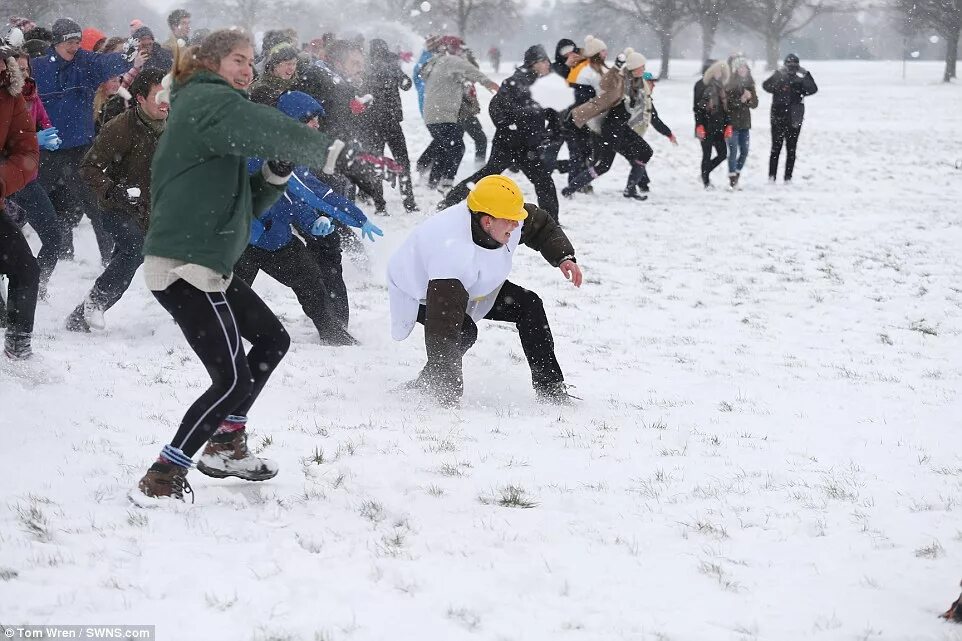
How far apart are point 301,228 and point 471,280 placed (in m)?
1.82

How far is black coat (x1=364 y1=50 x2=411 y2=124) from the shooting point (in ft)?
40.0

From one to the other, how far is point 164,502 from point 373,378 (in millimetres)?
2544

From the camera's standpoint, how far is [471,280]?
5941 mm

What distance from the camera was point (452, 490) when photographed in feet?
15.0

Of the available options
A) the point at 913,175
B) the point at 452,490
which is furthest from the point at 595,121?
the point at 452,490

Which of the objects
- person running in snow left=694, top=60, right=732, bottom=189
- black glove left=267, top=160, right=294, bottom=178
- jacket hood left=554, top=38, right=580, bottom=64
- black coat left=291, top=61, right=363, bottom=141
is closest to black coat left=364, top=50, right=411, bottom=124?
black coat left=291, top=61, right=363, bottom=141

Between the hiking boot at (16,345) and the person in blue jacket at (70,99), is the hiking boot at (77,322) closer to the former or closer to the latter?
the hiking boot at (16,345)

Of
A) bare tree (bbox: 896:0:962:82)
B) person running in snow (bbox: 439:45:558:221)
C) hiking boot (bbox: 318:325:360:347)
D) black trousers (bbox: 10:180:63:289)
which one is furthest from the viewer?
bare tree (bbox: 896:0:962:82)

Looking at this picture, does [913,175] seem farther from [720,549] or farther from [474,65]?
[720,549]

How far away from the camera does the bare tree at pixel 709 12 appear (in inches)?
2105

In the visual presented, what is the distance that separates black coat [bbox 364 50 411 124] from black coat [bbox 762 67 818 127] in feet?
21.5

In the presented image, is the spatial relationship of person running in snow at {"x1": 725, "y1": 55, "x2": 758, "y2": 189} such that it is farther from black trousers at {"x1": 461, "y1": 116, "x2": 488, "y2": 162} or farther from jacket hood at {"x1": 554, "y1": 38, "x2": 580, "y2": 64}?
black trousers at {"x1": 461, "y1": 116, "x2": 488, "y2": 162}

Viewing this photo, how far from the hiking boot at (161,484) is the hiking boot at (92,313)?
3478mm

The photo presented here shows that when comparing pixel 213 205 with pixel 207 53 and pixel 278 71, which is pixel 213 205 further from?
pixel 278 71
